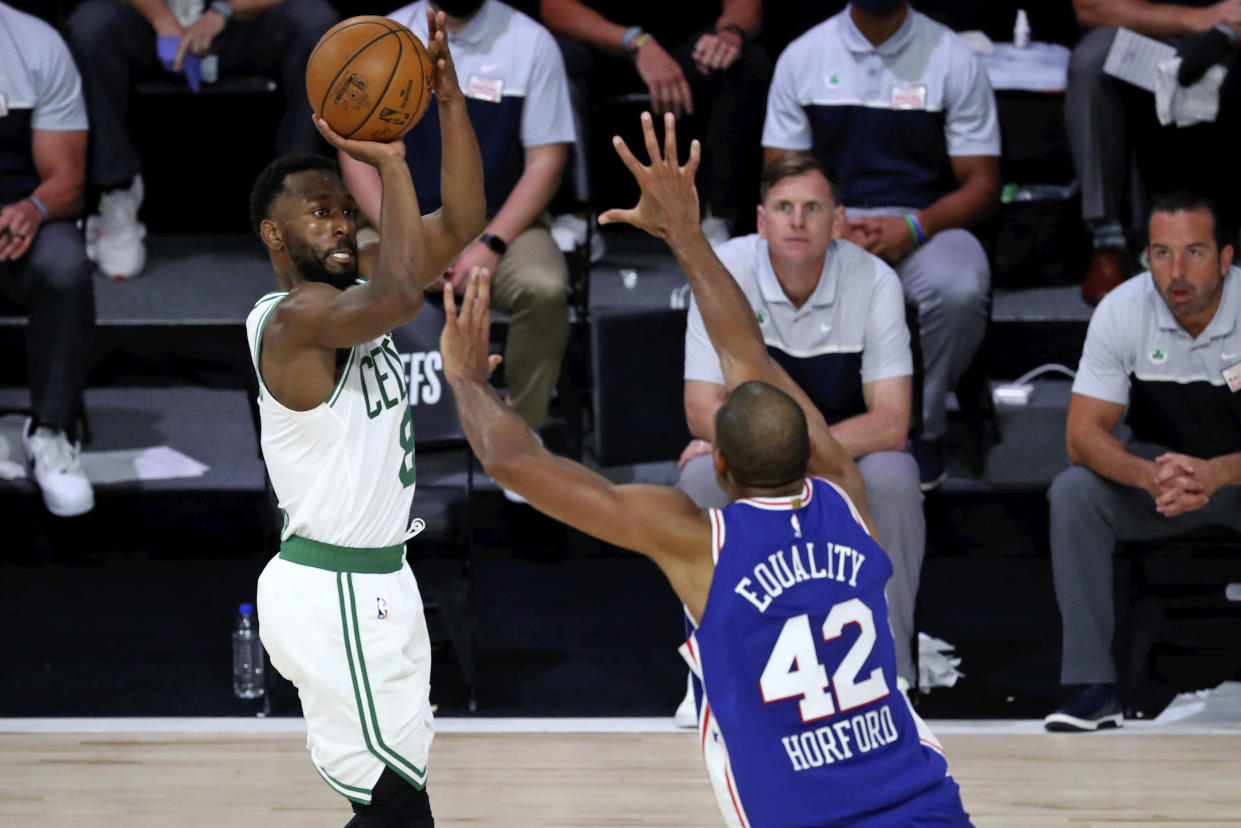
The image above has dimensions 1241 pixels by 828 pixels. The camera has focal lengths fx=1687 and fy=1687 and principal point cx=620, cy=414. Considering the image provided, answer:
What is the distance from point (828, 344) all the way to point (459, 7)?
1825mm

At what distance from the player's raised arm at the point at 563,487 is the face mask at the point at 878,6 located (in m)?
3.08

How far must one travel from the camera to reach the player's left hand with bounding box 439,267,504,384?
288 centimetres

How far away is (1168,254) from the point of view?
483 centimetres

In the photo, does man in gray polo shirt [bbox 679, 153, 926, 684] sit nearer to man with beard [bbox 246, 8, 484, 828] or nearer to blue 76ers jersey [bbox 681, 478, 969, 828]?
man with beard [bbox 246, 8, 484, 828]

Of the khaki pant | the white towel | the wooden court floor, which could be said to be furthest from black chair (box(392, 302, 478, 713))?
the white towel

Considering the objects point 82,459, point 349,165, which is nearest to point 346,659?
point 349,165

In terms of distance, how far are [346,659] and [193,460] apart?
9.27 ft

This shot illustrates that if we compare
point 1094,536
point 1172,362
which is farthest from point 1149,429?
point 1094,536

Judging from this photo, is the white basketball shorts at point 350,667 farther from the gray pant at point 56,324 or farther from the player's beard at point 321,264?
the gray pant at point 56,324

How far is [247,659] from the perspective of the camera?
16.0 feet

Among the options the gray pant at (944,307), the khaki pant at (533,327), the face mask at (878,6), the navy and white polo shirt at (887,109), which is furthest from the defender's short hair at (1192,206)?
the khaki pant at (533,327)

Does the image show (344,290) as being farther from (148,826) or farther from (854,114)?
(854,114)

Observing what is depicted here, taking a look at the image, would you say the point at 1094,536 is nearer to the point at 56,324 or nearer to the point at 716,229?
the point at 716,229

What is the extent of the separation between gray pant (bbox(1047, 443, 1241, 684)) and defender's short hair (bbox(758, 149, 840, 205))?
1.09 m
